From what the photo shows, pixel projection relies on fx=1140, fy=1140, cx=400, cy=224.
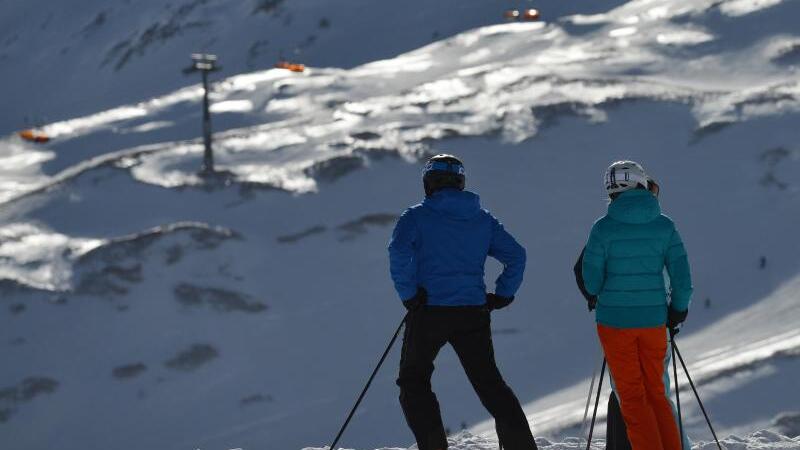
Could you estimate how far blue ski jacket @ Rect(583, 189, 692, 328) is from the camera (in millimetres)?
7648

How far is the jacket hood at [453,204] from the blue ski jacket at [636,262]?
85 cm

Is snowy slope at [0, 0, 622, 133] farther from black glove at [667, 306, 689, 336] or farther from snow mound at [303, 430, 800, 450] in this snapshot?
black glove at [667, 306, 689, 336]

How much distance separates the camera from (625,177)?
768cm

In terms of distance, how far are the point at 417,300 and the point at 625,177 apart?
1628 millimetres

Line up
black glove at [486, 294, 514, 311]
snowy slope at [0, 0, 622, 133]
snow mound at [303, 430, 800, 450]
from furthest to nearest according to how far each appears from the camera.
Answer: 1. snowy slope at [0, 0, 622, 133]
2. snow mound at [303, 430, 800, 450]
3. black glove at [486, 294, 514, 311]

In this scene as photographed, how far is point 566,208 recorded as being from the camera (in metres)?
35.4

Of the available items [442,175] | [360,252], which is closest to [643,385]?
[442,175]

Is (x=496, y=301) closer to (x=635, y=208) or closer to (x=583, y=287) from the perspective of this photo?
(x=583, y=287)

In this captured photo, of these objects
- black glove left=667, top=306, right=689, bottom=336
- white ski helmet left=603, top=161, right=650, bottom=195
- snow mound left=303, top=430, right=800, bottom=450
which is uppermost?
white ski helmet left=603, top=161, right=650, bottom=195

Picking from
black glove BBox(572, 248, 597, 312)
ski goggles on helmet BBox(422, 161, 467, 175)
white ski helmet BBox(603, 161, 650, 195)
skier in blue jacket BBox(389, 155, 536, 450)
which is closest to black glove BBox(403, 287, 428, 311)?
skier in blue jacket BBox(389, 155, 536, 450)

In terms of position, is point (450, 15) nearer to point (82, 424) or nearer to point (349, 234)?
point (349, 234)

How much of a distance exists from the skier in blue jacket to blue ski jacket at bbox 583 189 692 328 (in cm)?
77

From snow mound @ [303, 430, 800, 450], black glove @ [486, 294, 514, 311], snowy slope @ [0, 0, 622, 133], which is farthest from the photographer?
snowy slope @ [0, 0, 622, 133]

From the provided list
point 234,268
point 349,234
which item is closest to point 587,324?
point 349,234
